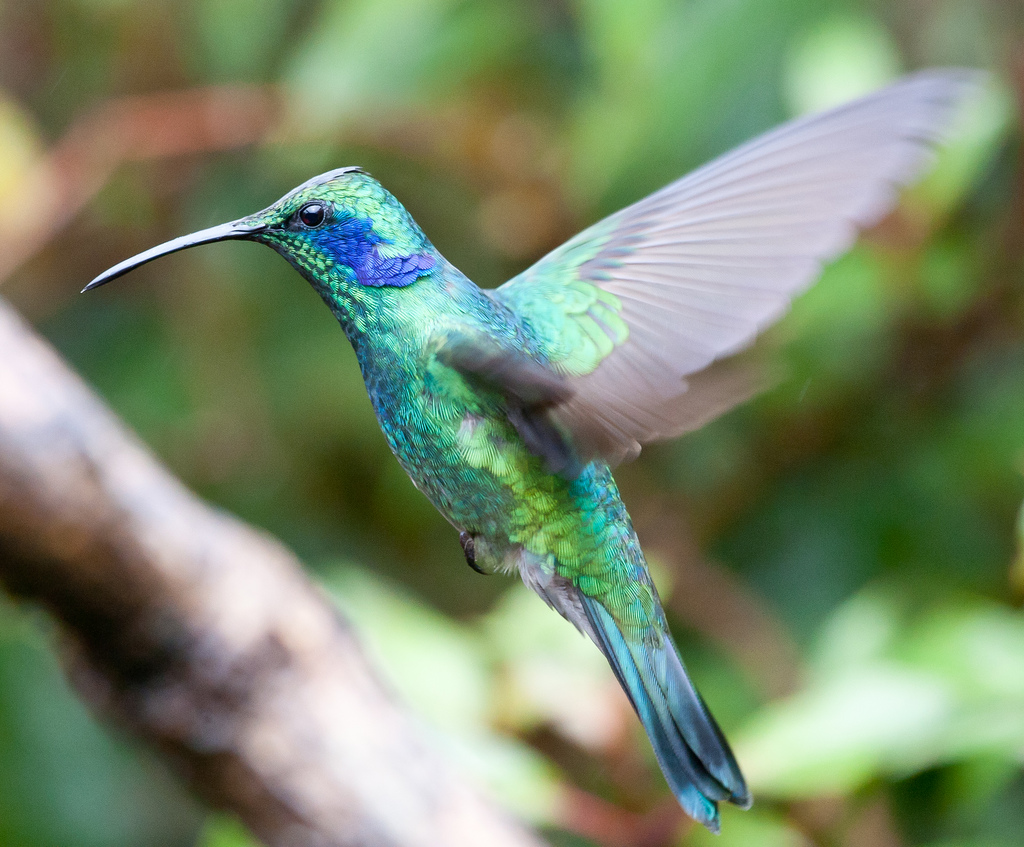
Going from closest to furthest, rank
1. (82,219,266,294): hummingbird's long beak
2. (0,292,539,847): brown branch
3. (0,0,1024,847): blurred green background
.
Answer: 1. (82,219,266,294): hummingbird's long beak
2. (0,292,539,847): brown branch
3. (0,0,1024,847): blurred green background

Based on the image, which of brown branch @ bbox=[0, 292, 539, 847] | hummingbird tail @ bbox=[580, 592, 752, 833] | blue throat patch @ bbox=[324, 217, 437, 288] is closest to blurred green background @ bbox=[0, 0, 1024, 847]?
brown branch @ bbox=[0, 292, 539, 847]

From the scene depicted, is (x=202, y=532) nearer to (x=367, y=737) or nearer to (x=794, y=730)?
(x=367, y=737)

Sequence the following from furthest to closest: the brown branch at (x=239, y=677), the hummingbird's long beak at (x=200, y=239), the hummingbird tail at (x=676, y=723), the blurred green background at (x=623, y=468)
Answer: the blurred green background at (x=623, y=468), the brown branch at (x=239, y=677), the hummingbird tail at (x=676, y=723), the hummingbird's long beak at (x=200, y=239)

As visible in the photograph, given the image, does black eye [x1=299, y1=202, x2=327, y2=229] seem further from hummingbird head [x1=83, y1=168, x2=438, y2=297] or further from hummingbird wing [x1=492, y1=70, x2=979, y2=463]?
hummingbird wing [x1=492, y1=70, x2=979, y2=463]

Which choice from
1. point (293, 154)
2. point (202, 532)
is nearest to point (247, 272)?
point (293, 154)

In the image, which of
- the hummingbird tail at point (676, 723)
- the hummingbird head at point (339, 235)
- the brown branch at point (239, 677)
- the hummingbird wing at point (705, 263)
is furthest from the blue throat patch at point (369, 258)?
the brown branch at point (239, 677)

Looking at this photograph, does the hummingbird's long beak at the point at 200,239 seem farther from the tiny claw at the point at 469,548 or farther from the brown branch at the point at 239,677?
the brown branch at the point at 239,677

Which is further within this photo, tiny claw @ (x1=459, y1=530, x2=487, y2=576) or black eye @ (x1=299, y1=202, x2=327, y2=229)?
tiny claw @ (x1=459, y1=530, x2=487, y2=576)

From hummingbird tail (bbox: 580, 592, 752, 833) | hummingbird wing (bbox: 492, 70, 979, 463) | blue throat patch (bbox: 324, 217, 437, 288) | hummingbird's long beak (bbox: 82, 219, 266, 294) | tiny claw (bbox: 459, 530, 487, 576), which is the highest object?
hummingbird wing (bbox: 492, 70, 979, 463)
